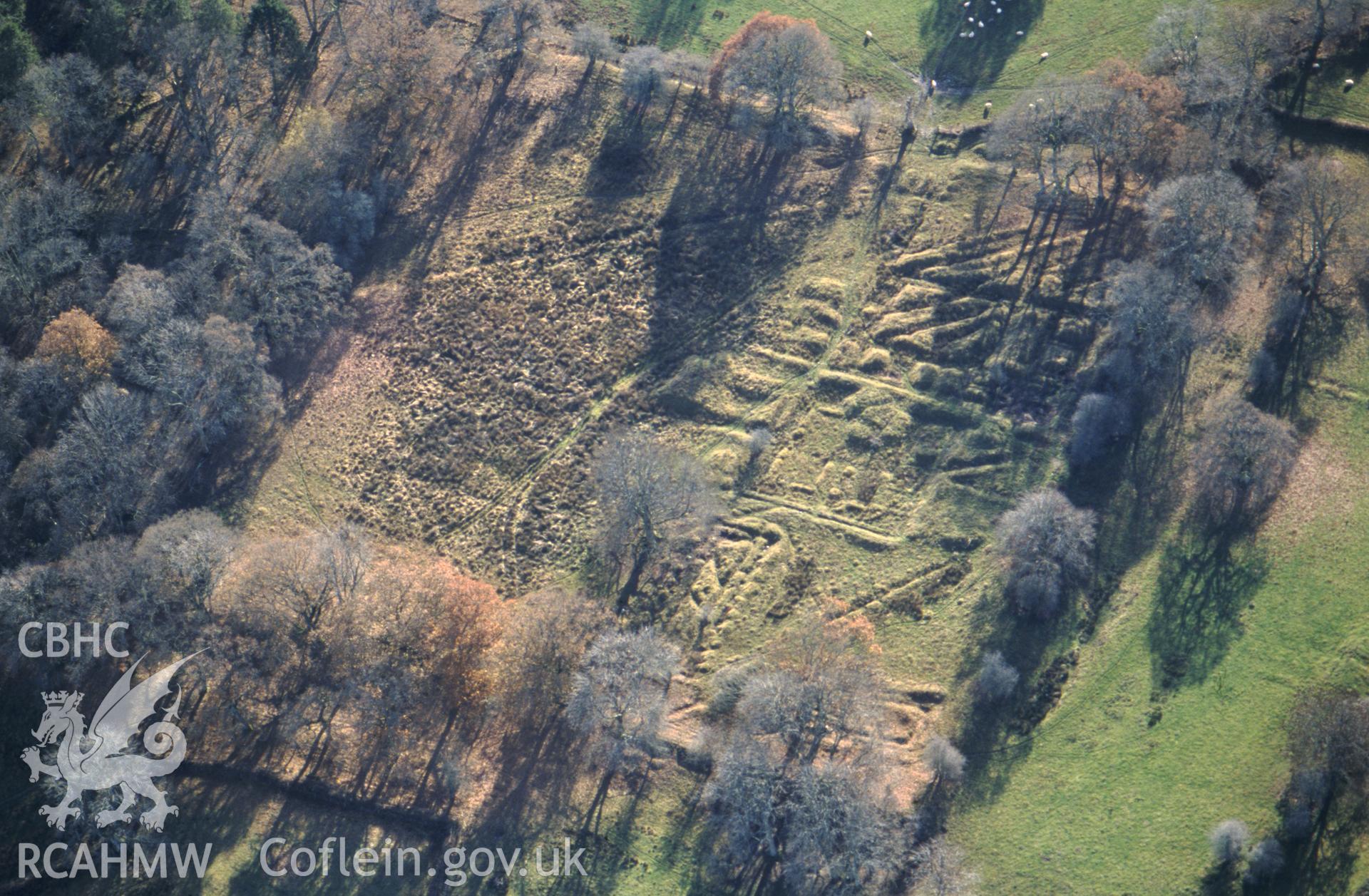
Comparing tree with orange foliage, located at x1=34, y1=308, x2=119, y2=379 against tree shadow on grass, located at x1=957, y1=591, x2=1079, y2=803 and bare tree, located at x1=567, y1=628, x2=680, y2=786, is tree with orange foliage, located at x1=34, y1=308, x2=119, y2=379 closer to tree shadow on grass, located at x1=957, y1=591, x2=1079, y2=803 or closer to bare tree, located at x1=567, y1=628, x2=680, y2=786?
bare tree, located at x1=567, y1=628, x2=680, y2=786

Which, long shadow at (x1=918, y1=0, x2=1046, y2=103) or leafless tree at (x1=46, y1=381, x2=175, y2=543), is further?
long shadow at (x1=918, y1=0, x2=1046, y2=103)

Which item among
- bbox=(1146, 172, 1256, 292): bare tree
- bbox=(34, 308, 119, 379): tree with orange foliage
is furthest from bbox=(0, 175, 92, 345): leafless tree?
bbox=(1146, 172, 1256, 292): bare tree

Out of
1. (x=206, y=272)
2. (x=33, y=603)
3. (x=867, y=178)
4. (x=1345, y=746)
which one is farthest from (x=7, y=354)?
(x=1345, y=746)

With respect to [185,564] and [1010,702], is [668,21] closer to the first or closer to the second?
[185,564]

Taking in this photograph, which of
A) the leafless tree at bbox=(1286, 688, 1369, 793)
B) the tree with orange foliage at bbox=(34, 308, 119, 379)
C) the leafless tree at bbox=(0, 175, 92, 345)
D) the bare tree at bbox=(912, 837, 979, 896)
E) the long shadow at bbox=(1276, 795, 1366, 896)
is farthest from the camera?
the leafless tree at bbox=(0, 175, 92, 345)

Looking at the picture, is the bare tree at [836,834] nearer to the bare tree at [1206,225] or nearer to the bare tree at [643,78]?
the bare tree at [1206,225]

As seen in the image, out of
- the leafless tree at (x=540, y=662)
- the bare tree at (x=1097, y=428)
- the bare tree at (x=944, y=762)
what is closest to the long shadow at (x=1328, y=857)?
the bare tree at (x=944, y=762)

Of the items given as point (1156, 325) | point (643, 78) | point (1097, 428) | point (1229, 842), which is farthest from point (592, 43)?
point (1229, 842)
